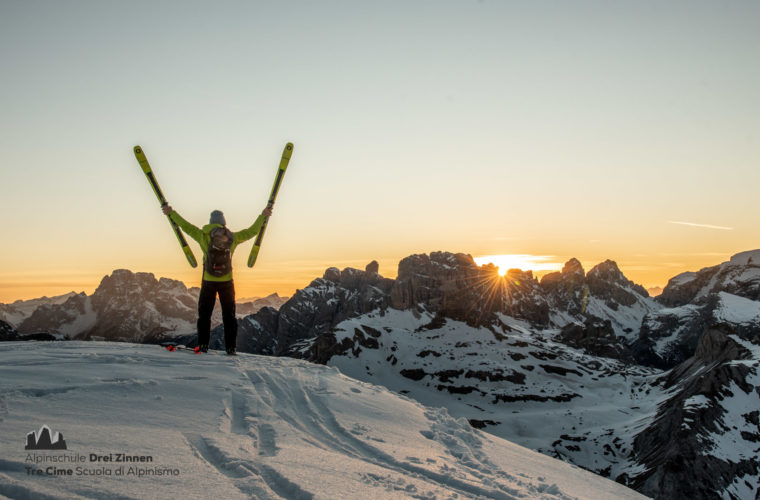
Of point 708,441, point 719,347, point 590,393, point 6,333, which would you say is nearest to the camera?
point 708,441

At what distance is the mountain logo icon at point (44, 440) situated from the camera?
A: 563 centimetres

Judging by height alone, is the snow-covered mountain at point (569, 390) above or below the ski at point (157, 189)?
below

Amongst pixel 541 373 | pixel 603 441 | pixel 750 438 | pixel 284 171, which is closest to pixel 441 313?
pixel 541 373

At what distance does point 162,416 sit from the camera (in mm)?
7652

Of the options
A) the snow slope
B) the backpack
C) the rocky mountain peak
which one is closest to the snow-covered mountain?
the rocky mountain peak

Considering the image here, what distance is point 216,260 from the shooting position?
1409 centimetres

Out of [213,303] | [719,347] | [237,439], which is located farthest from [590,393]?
[237,439]

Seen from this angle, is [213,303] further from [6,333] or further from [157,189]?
[6,333]

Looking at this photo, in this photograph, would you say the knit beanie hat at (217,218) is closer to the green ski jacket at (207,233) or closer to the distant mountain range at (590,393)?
the green ski jacket at (207,233)

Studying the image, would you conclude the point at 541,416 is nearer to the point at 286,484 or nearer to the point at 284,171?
the point at 284,171

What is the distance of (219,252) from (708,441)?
83710mm

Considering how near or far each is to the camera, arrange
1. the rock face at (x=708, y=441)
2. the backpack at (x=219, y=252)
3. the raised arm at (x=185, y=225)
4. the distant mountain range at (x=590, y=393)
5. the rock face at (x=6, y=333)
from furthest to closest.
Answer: the rock face at (x=6, y=333), the distant mountain range at (x=590, y=393), the rock face at (x=708, y=441), the raised arm at (x=185, y=225), the backpack at (x=219, y=252)

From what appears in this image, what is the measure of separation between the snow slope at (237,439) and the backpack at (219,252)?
288cm
